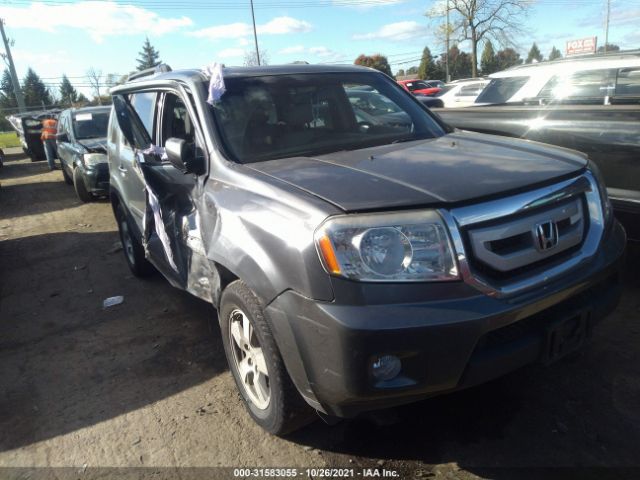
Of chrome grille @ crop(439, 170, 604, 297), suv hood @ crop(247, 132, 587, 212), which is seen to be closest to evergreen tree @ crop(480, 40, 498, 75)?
suv hood @ crop(247, 132, 587, 212)

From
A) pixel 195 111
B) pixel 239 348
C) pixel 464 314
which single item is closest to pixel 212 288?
pixel 239 348

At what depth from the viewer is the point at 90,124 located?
10195 mm

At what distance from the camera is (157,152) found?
3.63m

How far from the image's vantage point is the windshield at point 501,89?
564 cm

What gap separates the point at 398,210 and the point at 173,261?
2.07 m

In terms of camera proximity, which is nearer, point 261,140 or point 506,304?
point 506,304

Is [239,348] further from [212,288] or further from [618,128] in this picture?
[618,128]

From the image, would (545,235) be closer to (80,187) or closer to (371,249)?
(371,249)

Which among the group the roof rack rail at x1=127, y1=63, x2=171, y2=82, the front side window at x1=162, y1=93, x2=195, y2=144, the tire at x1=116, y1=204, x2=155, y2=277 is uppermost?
the roof rack rail at x1=127, y1=63, x2=171, y2=82

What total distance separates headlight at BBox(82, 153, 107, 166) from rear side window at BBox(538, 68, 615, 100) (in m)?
7.01

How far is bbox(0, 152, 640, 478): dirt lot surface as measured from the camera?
98.6 inches

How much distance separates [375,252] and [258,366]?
1.01 metres

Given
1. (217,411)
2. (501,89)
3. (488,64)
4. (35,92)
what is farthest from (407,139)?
(35,92)

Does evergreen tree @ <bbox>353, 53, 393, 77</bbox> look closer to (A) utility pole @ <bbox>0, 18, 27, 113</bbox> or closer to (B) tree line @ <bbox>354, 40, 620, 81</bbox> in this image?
(B) tree line @ <bbox>354, 40, 620, 81</bbox>
